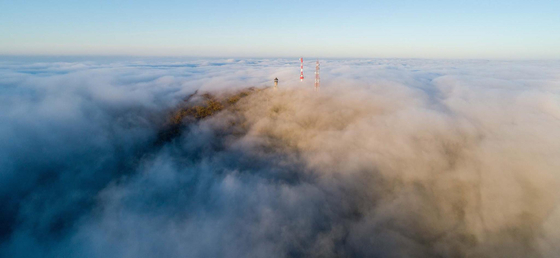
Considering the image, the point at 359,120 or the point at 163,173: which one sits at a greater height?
the point at 359,120

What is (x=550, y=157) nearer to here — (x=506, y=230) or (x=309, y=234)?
(x=506, y=230)

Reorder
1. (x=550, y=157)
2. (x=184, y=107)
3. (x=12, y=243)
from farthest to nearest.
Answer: (x=184, y=107), (x=12, y=243), (x=550, y=157)

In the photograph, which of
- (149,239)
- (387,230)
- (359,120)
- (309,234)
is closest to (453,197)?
(387,230)

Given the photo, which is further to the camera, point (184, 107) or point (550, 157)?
point (184, 107)

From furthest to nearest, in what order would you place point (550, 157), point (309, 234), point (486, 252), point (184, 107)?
point (184, 107) < point (309, 234) < point (550, 157) < point (486, 252)

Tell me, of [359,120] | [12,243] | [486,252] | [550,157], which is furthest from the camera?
[359,120]

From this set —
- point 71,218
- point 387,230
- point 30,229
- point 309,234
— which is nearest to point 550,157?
point 387,230

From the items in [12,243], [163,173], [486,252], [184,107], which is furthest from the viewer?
[184,107]

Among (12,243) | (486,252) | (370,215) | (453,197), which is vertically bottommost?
(12,243)

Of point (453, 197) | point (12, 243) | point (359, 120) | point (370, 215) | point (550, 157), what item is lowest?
point (12, 243)

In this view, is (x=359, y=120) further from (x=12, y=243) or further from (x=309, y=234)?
(x=12, y=243)
